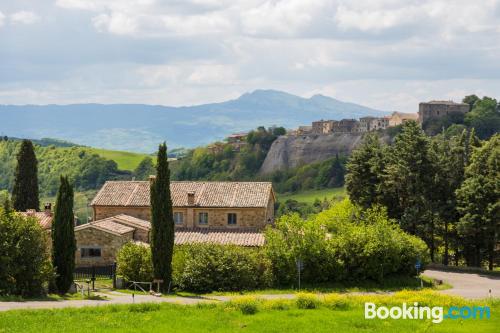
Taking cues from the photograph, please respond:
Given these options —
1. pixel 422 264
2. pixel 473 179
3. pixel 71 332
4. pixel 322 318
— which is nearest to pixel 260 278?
pixel 422 264

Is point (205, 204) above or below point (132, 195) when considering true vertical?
below

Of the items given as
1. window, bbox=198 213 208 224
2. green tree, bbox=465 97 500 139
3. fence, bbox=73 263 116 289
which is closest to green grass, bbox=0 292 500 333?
fence, bbox=73 263 116 289

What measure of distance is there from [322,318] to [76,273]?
2453 cm

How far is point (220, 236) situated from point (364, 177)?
19611 millimetres

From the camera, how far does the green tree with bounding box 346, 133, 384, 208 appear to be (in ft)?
219

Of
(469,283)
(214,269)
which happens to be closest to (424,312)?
(214,269)

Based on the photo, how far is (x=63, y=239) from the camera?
3997 cm

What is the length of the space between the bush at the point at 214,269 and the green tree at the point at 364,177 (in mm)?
25380

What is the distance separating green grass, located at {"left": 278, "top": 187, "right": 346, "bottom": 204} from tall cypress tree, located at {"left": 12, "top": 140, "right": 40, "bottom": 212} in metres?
115

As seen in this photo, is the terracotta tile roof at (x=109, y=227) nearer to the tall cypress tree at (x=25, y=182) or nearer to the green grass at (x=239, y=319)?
the tall cypress tree at (x=25, y=182)

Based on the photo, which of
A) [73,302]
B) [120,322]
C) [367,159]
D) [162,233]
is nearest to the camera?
[120,322]

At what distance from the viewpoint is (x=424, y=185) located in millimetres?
62688

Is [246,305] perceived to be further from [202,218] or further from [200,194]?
[200,194]

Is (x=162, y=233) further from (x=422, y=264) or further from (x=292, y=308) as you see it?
(x=422, y=264)
